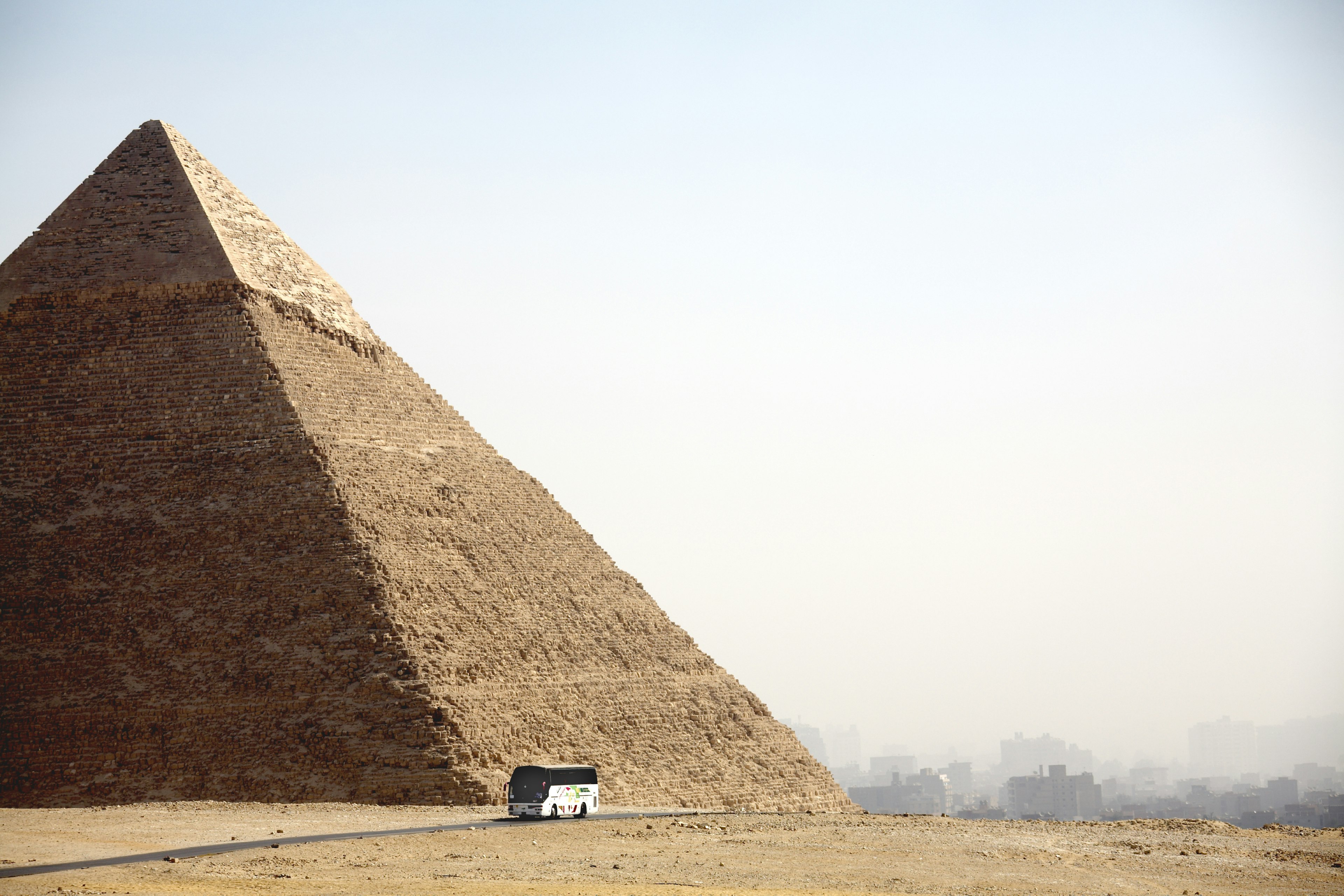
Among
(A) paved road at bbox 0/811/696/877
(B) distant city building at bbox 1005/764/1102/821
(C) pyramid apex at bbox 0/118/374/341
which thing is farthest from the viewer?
(B) distant city building at bbox 1005/764/1102/821

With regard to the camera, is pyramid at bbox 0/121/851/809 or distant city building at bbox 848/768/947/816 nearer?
pyramid at bbox 0/121/851/809

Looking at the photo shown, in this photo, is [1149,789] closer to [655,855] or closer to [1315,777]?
[1315,777]

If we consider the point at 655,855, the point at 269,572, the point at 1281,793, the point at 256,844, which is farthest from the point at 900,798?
the point at 256,844

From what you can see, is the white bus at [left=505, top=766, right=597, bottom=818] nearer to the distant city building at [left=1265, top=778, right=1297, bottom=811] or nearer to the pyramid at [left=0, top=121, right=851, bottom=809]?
the pyramid at [left=0, top=121, right=851, bottom=809]

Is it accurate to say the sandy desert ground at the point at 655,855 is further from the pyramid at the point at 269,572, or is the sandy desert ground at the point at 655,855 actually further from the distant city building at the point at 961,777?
the distant city building at the point at 961,777

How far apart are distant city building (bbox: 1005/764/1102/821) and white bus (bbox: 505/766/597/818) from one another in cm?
6093

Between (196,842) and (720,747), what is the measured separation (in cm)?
1733

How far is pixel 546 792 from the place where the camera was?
99.8ft

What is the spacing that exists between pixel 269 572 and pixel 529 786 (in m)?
9.65

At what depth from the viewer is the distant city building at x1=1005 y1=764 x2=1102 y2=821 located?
90938 millimetres

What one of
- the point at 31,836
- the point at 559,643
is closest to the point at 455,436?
the point at 559,643

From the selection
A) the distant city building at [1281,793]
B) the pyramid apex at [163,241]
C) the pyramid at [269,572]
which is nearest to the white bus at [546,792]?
the pyramid at [269,572]

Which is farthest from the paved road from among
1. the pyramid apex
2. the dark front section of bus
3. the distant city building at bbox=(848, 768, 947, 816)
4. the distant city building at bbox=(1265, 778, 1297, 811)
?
the distant city building at bbox=(1265, 778, 1297, 811)

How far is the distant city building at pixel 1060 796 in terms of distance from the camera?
298 feet
